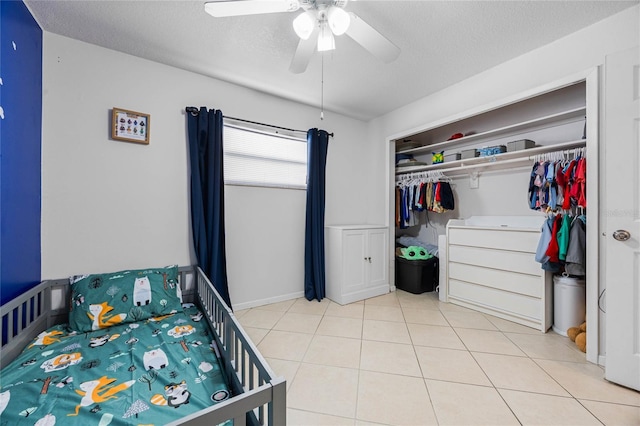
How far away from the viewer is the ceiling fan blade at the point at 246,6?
130cm

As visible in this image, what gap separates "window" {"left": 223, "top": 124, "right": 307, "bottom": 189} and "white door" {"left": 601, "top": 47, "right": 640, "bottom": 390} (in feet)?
8.28

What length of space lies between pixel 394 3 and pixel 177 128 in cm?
200

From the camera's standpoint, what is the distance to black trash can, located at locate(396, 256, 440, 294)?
10.6ft

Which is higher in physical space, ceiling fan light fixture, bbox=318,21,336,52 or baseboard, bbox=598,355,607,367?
ceiling fan light fixture, bbox=318,21,336,52

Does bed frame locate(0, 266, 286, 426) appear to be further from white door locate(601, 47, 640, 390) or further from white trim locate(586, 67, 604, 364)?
white trim locate(586, 67, 604, 364)

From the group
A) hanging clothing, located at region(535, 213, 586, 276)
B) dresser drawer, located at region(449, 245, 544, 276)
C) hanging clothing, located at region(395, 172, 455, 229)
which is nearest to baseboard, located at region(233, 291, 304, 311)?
hanging clothing, located at region(395, 172, 455, 229)

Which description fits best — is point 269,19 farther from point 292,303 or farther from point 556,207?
point 556,207

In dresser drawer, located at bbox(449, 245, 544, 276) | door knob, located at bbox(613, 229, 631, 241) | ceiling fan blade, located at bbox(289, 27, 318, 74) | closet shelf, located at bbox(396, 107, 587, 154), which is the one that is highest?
ceiling fan blade, located at bbox(289, 27, 318, 74)

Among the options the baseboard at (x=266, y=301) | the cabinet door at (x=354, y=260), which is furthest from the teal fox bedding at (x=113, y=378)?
the cabinet door at (x=354, y=260)

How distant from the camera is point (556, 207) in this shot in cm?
228

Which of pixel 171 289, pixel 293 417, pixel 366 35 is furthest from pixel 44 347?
pixel 366 35

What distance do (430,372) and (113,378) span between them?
1744 mm

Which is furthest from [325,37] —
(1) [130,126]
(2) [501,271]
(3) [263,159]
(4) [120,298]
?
(2) [501,271]

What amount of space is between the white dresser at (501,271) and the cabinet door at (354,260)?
968 millimetres
